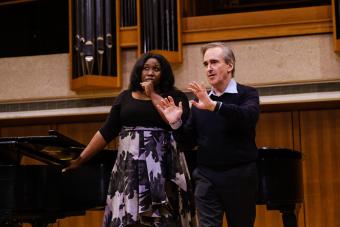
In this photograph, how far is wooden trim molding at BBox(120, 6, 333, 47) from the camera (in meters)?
5.52

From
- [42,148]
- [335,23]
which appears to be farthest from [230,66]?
[335,23]

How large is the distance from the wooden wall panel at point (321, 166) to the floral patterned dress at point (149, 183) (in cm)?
264

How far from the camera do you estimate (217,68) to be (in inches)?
117

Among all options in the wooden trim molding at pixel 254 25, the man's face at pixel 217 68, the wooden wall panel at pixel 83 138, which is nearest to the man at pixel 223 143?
the man's face at pixel 217 68

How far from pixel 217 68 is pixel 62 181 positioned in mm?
1463

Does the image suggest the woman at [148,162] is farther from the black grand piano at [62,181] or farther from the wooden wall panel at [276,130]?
the wooden wall panel at [276,130]

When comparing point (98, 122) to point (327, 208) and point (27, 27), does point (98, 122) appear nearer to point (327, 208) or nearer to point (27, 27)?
point (27, 27)

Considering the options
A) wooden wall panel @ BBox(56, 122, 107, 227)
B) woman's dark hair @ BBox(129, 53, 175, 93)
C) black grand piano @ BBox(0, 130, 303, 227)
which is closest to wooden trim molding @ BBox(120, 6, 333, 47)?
wooden wall panel @ BBox(56, 122, 107, 227)

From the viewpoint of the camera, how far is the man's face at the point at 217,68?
9.73 ft

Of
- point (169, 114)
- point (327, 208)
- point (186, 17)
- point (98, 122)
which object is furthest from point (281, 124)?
point (169, 114)

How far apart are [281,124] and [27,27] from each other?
3036 millimetres

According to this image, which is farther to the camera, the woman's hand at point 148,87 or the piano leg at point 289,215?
the piano leg at point 289,215

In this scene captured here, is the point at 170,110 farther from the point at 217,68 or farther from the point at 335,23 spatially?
the point at 335,23

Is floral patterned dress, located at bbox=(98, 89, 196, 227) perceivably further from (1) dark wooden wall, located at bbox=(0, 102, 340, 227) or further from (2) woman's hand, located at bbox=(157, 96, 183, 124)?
(1) dark wooden wall, located at bbox=(0, 102, 340, 227)
